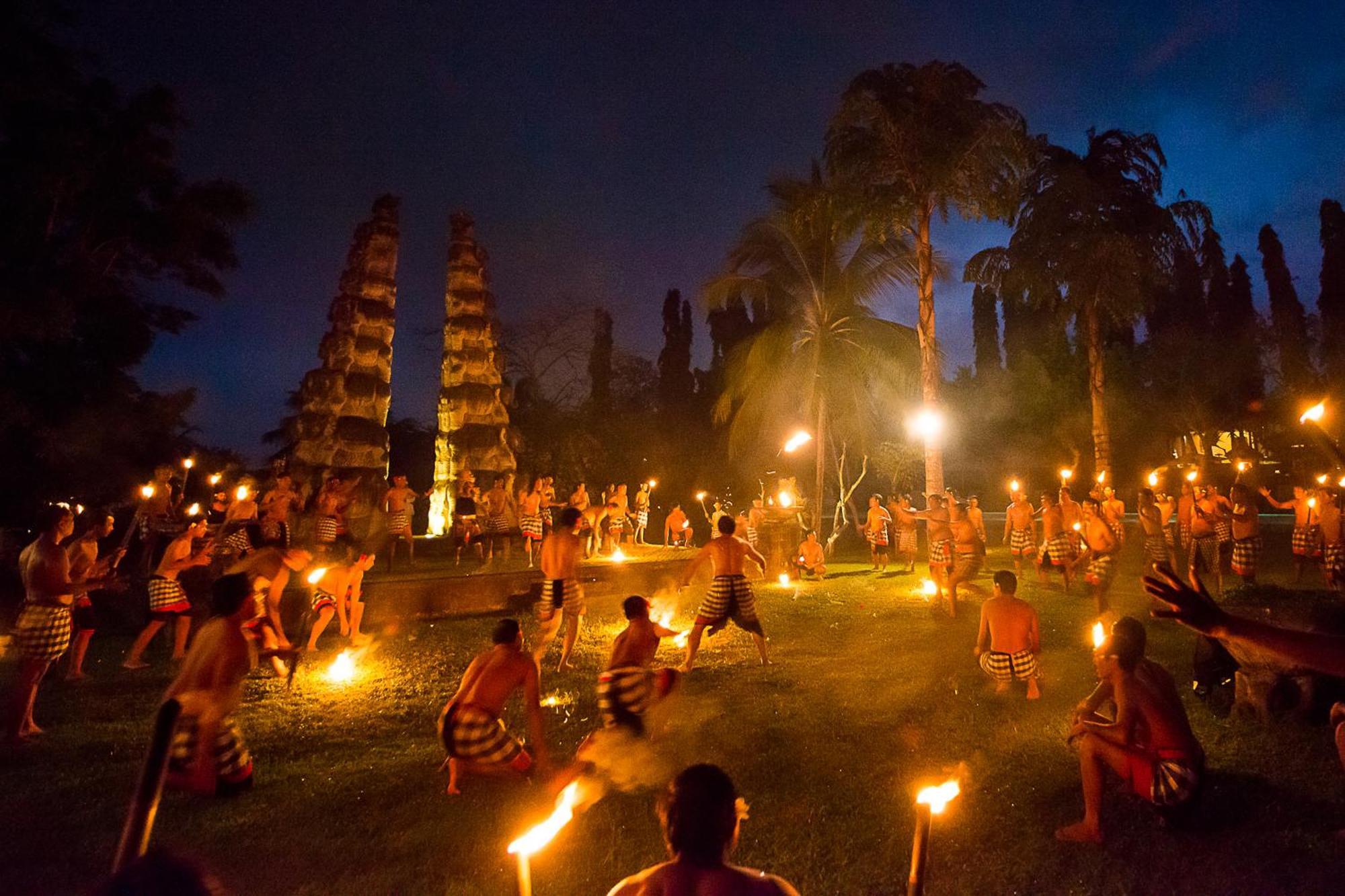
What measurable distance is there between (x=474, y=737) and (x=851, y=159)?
17.2 meters

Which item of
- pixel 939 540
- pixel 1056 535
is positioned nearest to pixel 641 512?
pixel 939 540

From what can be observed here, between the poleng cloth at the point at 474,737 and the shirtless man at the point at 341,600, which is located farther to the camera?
the shirtless man at the point at 341,600

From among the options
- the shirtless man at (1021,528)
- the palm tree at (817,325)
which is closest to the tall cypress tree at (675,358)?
the palm tree at (817,325)

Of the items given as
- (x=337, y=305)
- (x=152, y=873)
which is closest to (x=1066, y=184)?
(x=337, y=305)

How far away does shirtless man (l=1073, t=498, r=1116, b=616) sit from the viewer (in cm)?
1148

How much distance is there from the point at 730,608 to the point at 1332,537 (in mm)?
11449

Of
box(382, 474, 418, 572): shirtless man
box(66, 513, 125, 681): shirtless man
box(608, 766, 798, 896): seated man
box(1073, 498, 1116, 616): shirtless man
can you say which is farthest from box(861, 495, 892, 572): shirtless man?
box(608, 766, 798, 896): seated man

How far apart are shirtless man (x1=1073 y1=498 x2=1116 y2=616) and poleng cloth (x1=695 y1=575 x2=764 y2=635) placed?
6496 millimetres

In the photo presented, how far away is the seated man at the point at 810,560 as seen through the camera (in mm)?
17672

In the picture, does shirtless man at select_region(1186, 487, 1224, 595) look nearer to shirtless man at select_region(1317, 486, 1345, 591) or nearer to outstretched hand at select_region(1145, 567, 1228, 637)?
shirtless man at select_region(1317, 486, 1345, 591)

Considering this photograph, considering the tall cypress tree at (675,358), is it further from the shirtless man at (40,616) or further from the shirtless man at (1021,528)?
the shirtless man at (40,616)

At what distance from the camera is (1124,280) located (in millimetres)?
22500

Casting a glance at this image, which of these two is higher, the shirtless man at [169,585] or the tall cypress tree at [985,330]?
the tall cypress tree at [985,330]

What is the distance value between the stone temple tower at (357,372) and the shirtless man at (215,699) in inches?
641
